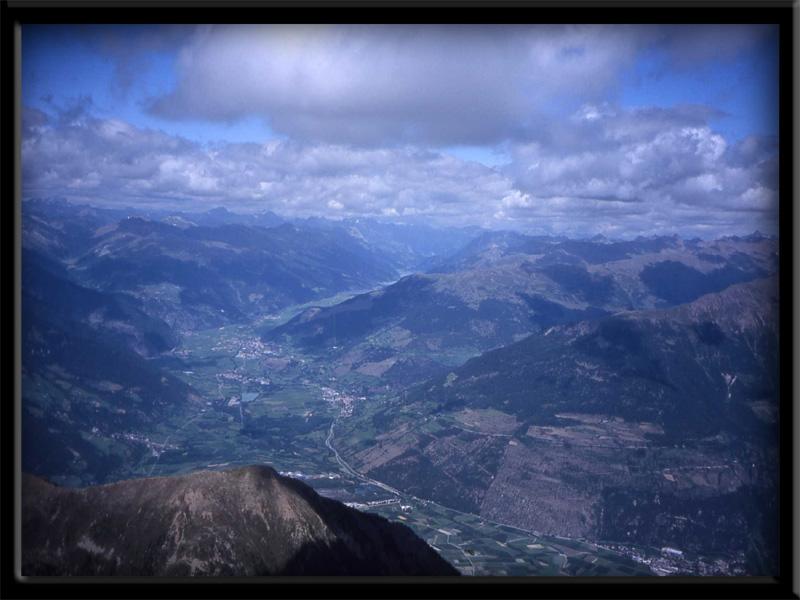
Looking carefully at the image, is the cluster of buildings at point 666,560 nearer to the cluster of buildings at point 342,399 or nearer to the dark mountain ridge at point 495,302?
the cluster of buildings at point 342,399

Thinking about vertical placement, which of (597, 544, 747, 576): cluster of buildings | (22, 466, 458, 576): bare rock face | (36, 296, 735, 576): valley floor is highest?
(22, 466, 458, 576): bare rock face

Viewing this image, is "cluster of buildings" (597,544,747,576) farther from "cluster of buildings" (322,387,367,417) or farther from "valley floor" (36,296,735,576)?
"cluster of buildings" (322,387,367,417)

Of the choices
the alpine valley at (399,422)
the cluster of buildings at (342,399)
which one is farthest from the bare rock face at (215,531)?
the cluster of buildings at (342,399)

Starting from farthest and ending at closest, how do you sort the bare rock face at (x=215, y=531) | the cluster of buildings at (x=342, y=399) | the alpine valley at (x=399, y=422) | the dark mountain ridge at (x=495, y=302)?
the dark mountain ridge at (x=495, y=302), the cluster of buildings at (x=342, y=399), the alpine valley at (x=399, y=422), the bare rock face at (x=215, y=531)

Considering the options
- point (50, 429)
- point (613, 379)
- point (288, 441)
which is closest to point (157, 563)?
point (50, 429)

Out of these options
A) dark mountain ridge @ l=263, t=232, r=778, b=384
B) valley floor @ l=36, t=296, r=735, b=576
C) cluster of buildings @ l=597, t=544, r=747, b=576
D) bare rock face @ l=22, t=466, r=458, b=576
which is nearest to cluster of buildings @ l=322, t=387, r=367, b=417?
valley floor @ l=36, t=296, r=735, b=576

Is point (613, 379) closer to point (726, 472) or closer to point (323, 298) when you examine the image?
point (726, 472)

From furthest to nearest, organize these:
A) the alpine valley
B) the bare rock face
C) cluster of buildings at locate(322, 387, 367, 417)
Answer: cluster of buildings at locate(322, 387, 367, 417), the alpine valley, the bare rock face
